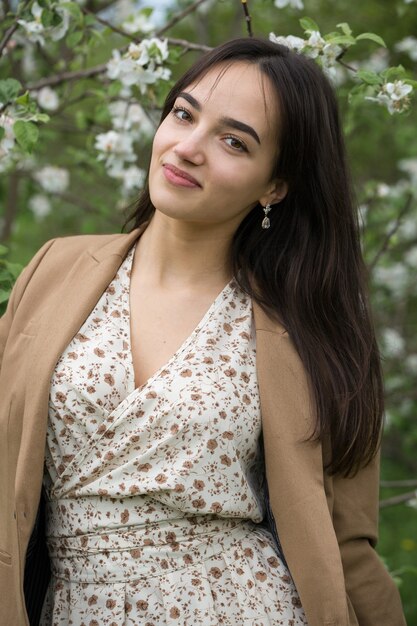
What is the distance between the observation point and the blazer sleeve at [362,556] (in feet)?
8.16

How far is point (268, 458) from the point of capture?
93.2 inches

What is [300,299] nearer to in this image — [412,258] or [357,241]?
[357,241]

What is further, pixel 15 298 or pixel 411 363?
pixel 411 363

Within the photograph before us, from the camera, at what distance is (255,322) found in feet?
8.16

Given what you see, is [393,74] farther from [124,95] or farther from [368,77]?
[124,95]

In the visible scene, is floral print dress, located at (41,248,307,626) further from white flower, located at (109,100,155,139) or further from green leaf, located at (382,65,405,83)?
white flower, located at (109,100,155,139)

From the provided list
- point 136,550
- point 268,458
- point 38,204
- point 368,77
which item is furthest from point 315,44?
point 38,204

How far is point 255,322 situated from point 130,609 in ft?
2.58

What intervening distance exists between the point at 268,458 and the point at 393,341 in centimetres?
289

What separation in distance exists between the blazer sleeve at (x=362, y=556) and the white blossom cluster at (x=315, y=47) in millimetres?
1102

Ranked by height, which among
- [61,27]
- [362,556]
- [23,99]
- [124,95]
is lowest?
[362,556]

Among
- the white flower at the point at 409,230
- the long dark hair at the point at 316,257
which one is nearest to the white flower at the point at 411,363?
the white flower at the point at 409,230

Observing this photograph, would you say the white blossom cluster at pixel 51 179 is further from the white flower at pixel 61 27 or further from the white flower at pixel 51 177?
the white flower at pixel 61 27

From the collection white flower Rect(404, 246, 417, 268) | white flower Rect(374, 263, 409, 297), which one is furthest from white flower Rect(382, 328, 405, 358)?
white flower Rect(404, 246, 417, 268)
